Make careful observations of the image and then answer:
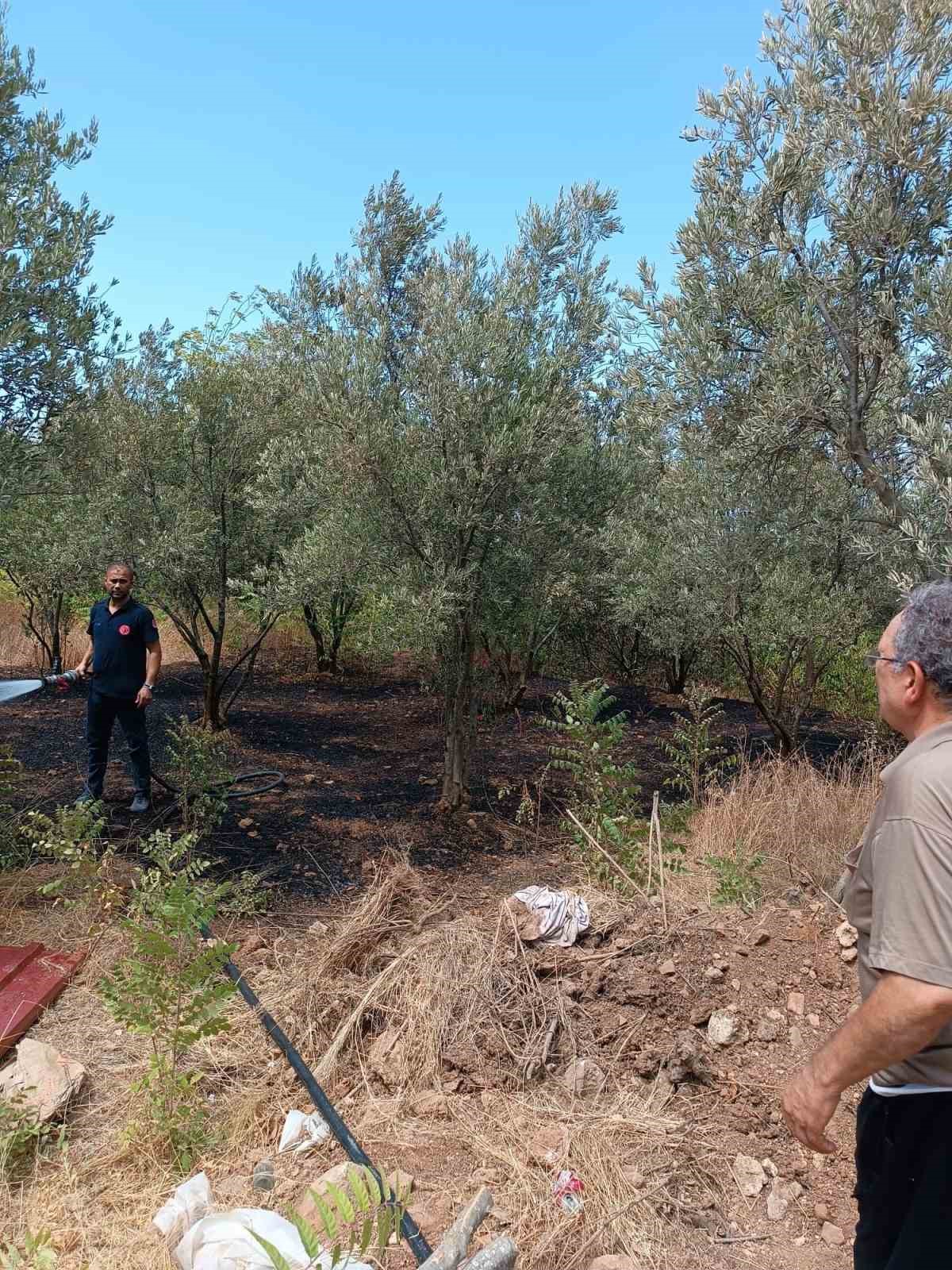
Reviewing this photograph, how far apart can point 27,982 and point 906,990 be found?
153 inches

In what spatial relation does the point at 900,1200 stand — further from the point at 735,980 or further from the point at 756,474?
the point at 756,474

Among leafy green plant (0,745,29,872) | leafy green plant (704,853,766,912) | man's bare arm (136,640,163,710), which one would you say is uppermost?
man's bare arm (136,640,163,710)

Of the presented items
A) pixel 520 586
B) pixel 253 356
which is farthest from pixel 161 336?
pixel 520 586

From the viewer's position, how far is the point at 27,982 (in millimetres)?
4098

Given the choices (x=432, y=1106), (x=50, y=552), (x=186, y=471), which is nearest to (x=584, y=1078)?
(x=432, y=1106)

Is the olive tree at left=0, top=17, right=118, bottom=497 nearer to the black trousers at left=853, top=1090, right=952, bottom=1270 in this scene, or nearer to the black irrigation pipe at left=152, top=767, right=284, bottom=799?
the black irrigation pipe at left=152, top=767, right=284, bottom=799

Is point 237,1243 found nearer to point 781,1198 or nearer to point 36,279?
point 781,1198

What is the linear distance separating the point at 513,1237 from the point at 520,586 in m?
5.69

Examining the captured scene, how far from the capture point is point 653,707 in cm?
1300

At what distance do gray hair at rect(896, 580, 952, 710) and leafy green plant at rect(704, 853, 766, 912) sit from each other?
10.3 feet

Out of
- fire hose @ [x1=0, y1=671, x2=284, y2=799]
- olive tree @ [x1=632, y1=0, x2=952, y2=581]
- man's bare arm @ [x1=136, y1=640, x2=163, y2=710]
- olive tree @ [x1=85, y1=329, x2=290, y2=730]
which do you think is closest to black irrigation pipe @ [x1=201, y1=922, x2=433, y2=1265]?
fire hose @ [x1=0, y1=671, x2=284, y2=799]

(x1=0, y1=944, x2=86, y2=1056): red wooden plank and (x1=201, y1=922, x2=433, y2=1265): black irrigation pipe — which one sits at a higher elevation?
(x1=0, y1=944, x2=86, y2=1056): red wooden plank

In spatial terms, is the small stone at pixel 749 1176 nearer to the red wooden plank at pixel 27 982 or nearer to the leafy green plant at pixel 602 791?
the leafy green plant at pixel 602 791

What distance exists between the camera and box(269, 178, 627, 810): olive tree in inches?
251
